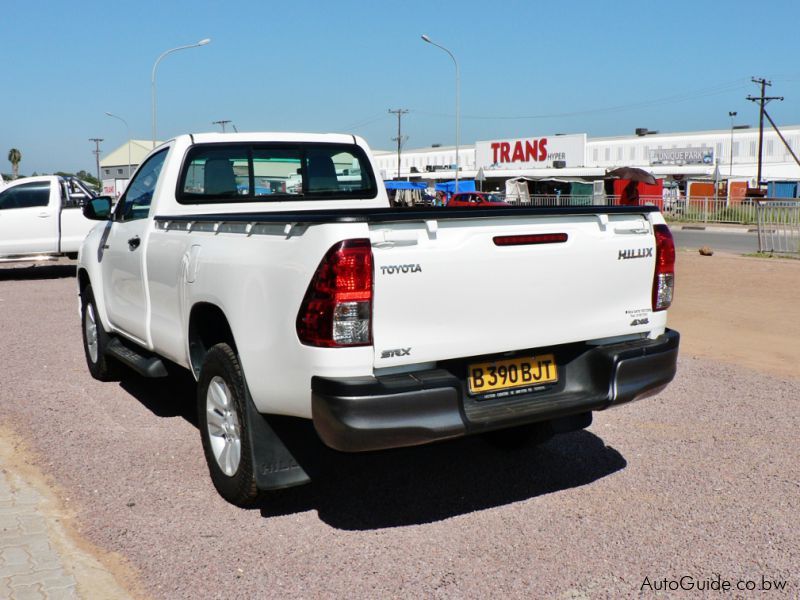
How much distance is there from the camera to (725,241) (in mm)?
27000

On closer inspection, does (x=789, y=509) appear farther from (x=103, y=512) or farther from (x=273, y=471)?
(x=103, y=512)

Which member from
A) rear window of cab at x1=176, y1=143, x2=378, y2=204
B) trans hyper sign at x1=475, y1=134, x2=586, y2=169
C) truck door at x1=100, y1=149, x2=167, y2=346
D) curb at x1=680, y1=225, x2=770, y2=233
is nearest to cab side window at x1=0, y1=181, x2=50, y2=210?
truck door at x1=100, y1=149, x2=167, y2=346

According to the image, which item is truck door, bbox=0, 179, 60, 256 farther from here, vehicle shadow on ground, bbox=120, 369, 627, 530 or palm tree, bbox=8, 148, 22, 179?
palm tree, bbox=8, 148, 22, 179

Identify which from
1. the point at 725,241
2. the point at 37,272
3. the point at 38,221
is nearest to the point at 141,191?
the point at 38,221

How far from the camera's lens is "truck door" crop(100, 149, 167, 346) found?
18.3 ft

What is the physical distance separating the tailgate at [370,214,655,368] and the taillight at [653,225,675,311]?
0.19 feet

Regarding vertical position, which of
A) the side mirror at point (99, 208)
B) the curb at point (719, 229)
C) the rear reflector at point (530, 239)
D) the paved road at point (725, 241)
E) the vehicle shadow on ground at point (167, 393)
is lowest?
the vehicle shadow on ground at point (167, 393)

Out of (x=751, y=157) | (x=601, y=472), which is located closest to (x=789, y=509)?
(x=601, y=472)

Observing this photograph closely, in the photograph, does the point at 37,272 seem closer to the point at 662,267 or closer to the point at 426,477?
the point at 426,477

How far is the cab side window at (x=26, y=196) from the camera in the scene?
16.4m

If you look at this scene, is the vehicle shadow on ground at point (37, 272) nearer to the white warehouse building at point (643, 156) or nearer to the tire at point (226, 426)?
the tire at point (226, 426)

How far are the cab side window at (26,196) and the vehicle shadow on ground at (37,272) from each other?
4.68 ft

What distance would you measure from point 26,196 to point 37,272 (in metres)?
1.89

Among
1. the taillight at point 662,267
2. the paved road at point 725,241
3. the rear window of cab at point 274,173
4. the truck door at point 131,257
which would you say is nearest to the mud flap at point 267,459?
the truck door at point 131,257
